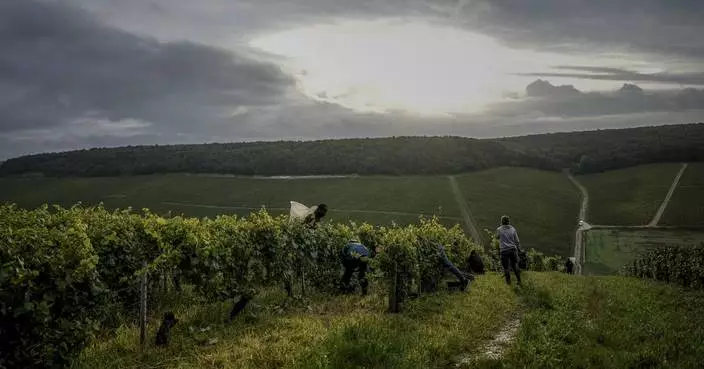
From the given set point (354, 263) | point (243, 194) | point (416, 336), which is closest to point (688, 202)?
point (243, 194)

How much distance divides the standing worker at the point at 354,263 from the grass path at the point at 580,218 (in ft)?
198

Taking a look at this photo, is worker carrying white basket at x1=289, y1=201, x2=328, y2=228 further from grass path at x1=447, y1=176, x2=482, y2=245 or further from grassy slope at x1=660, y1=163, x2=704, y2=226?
grassy slope at x1=660, y1=163, x2=704, y2=226

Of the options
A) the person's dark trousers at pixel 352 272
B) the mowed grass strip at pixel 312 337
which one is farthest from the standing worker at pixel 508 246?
the person's dark trousers at pixel 352 272

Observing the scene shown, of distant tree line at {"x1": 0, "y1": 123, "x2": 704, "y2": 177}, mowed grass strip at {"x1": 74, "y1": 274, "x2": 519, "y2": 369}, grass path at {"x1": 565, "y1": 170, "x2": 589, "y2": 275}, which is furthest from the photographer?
distant tree line at {"x1": 0, "y1": 123, "x2": 704, "y2": 177}

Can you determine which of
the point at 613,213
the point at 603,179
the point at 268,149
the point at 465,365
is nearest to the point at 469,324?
the point at 465,365

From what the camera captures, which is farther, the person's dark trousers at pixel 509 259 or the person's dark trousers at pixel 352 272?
the person's dark trousers at pixel 509 259

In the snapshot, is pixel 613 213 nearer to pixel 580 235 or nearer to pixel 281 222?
pixel 580 235

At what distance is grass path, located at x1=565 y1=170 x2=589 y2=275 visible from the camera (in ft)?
250

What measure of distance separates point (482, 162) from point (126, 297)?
132 meters

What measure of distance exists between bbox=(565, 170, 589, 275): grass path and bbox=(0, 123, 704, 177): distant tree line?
10.6 meters

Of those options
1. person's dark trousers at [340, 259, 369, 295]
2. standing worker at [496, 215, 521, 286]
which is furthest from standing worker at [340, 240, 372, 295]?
standing worker at [496, 215, 521, 286]

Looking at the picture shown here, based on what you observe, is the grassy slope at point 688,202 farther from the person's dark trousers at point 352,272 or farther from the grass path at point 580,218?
the person's dark trousers at point 352,272

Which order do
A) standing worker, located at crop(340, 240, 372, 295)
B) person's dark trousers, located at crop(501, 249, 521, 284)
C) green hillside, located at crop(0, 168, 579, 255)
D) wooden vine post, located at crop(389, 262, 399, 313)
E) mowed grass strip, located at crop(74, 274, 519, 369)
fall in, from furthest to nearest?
1. green hillside, located at crop(0, 168, 579, 255)
2. person's dark trousers, located at crop(501, 249, 521, 284)
3. standing worker, located at crop(340, 240, 372, 295)
4. wooden vine post, located at crop(389, 262, 399, 313)
5. mowed grass strip, located at crop(74, 274, 519, 369)

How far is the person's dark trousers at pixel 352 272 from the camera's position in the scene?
15.7 meters
